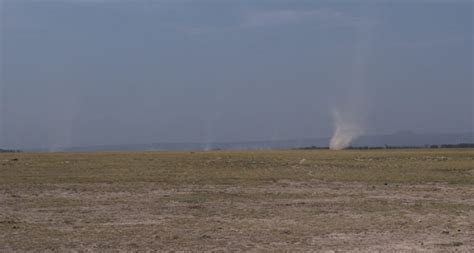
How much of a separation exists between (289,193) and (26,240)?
12.5 meters

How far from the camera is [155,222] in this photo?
1689cm

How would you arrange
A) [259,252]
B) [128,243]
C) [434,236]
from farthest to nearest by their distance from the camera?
[434,236] < [128,243] < [259,252]

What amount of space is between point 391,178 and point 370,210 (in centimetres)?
1351

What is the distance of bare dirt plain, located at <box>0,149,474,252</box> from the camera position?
13.7 m

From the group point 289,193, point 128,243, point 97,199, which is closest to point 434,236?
point 128,243

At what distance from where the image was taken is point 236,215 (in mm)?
18219

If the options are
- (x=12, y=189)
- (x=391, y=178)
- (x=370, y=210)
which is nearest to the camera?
(x=370, y=210)

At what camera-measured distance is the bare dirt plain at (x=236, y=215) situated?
13711 mm

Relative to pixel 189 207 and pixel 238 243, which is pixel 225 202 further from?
pixel 238 243

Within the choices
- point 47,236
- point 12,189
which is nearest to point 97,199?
point 12,189

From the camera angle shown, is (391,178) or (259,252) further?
(391,178)

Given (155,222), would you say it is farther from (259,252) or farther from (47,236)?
(259,252)

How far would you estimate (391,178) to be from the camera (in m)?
32.3

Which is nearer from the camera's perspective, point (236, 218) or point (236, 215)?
point (236, 218)
